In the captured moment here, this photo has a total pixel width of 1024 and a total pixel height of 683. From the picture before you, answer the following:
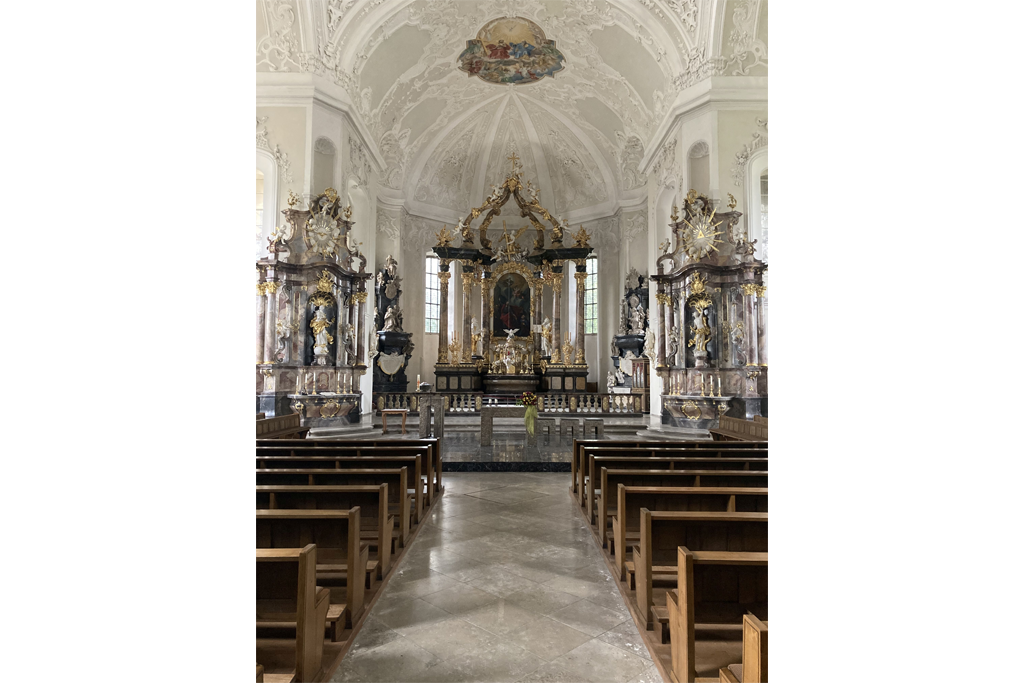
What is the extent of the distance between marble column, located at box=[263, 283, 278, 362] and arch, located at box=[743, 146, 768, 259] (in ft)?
31.9

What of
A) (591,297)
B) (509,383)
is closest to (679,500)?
(509,383)

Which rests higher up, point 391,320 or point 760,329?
point 391,320

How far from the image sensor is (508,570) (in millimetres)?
3959

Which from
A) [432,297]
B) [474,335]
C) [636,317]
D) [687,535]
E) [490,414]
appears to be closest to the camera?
[687,535]

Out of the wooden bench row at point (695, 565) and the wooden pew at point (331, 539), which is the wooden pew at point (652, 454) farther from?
the wooden pew at point (331, 539)

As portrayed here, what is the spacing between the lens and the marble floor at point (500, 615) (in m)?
2.61

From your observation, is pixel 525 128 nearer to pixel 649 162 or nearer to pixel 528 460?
pixel 649 162

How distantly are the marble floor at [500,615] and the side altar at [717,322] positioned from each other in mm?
7225

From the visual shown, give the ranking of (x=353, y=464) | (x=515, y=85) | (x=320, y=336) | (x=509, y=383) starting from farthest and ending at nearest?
(x=509, y=383), (x=515, y=85), (x=320, y=336), (x=353, y=464)

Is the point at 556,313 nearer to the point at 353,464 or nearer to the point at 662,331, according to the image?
the point at 662,331

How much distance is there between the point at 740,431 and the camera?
29.2ft

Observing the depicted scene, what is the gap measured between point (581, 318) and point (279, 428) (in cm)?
1261
